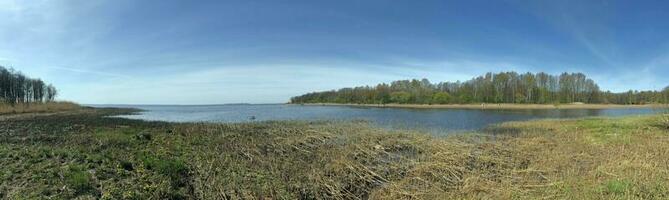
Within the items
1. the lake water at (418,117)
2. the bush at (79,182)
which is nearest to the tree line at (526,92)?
the lake water at (418,117)

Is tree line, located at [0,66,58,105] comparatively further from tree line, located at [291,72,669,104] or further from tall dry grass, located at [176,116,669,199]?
tree line, located at [291,72,669,104]

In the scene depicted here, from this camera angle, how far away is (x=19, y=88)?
236 ft

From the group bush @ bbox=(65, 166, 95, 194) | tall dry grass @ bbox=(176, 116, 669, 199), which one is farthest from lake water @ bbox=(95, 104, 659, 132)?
bush @ bbox=(65, 166, 95, 194)

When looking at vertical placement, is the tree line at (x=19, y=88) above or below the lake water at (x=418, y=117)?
above

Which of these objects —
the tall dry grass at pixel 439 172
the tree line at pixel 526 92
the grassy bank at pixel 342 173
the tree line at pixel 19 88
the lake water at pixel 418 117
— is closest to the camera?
the grassy bank at pixel 342 173

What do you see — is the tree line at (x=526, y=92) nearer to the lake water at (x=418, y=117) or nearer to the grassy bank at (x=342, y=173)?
the lake water at (x=418, y=117)

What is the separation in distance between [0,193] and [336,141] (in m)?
13.5

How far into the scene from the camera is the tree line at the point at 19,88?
65.6 meters

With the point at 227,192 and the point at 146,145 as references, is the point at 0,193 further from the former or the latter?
the point at 146,145

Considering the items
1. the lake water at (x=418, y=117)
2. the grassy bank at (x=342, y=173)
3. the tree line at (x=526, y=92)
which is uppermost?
the tree line at (x=526, y=92)

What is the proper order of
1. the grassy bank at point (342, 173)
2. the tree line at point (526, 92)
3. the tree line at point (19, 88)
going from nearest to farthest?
the grassy bank at point (342, 173) → the tree line at point (19, 88) → the tree line at point (526, 92)

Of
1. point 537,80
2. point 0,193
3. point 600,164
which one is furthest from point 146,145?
point 537,80

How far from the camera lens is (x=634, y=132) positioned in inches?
802

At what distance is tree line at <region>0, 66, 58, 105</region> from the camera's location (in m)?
65.6
